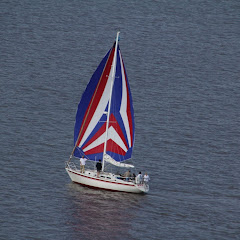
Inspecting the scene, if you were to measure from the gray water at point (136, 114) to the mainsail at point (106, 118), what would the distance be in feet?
13.2

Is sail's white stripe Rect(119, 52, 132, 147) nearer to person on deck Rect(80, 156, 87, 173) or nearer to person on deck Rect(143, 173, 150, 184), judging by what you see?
person on deck Rect(143, 173, 150, 184)

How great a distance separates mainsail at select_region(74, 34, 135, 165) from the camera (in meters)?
82.9

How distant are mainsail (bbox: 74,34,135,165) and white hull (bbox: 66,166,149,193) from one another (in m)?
2.43

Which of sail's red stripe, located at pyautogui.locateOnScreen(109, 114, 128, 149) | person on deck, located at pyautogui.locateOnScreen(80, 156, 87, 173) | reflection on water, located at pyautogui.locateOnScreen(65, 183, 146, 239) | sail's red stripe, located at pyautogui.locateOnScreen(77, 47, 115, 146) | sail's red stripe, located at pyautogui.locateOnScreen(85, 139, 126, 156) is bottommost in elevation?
reflection on water, located at pyautogui.locateOnScreen(65, 183, 146, 239)

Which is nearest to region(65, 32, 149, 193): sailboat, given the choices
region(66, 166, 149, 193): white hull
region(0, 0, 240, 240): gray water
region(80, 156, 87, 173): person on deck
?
region(66, 166, 149, 193): white hull

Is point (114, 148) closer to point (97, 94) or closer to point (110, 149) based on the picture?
point (110, 149)

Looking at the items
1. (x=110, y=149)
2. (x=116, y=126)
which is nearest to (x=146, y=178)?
(x=110, y=149)

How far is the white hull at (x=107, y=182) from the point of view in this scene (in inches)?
3167

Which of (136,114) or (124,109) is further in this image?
(136,114)

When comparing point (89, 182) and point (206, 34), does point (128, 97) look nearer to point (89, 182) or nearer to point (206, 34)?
point (89, 182)

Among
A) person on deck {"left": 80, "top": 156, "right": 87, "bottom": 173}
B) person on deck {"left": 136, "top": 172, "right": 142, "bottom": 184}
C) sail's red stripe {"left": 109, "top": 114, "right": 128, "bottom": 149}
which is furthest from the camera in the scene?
sail's red stripe {"left": 109, "top": 114, "right": 128, "bottom": 149}

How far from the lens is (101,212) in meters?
75.4

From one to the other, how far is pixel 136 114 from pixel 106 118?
74.4 ft

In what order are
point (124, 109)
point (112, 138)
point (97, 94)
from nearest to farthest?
1. point (97, 94)
2. point (124, 109)
3. point (112, 138)
